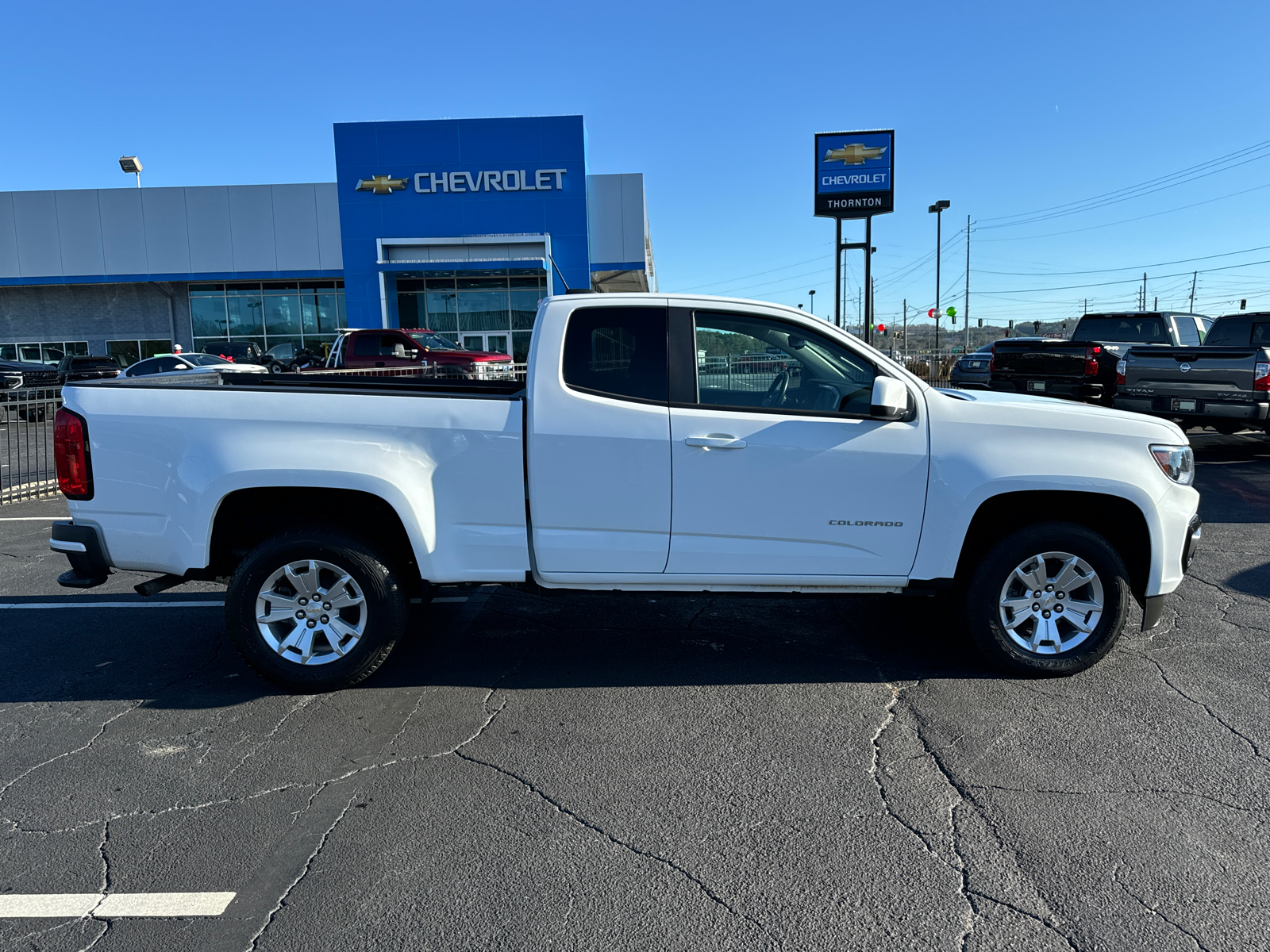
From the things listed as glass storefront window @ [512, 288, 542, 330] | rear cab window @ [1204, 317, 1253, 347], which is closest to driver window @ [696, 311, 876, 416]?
rear cab window @ [1204, 317, 1253, 347]

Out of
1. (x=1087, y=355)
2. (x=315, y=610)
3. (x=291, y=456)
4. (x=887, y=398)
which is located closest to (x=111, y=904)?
(x=315, y=610)

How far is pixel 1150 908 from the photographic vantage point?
2719mm

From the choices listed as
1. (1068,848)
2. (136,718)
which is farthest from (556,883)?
(136,718)

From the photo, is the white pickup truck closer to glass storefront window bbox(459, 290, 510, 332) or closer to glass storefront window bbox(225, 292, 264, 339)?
glass storefront window bbox(459, 290, 510, 332)

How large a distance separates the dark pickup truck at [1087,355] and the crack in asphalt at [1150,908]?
11.5 metres

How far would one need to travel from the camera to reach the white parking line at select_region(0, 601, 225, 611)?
6.11 metres

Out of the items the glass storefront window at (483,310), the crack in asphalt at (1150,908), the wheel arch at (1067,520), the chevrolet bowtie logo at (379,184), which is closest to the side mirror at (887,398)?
the wheel arch at (1067,520)

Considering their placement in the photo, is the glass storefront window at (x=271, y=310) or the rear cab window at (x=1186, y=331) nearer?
the rear cab window at (x=1186, y=331)

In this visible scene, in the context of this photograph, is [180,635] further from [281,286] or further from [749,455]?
[281,286]

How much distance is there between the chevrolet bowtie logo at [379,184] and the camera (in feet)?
93.6

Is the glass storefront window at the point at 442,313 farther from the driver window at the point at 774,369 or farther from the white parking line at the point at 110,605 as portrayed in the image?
the driver window at the point at 774,369

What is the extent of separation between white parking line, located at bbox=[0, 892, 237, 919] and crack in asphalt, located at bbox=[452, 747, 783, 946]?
3.62 feet

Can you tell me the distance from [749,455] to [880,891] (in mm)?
2096

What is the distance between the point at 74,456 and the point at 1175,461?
5568 mm
